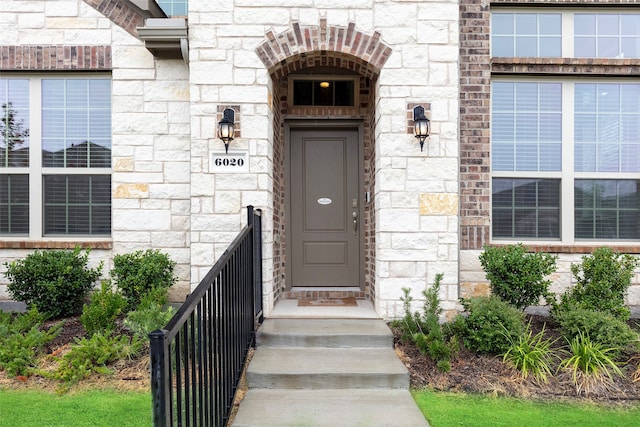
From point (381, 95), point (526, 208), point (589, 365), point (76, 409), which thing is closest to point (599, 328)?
point (589, 365)

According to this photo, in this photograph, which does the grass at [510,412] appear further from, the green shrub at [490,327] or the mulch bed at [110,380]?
the mulch bed at [110,380]

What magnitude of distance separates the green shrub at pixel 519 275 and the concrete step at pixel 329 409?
1.64 meters

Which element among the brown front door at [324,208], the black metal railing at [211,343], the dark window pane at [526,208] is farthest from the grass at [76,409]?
the dark window pane at [526,208]

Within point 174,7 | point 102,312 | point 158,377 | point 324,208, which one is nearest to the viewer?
point 158,377

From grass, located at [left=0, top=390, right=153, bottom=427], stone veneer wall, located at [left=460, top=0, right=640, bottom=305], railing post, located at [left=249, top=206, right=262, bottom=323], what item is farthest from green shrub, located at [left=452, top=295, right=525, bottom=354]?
grass, located at [left=0, top=390, right=153, bottom=427]

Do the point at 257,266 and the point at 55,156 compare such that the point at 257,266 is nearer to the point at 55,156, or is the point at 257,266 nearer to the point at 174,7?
the point at 55,156

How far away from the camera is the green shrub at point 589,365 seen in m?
→ 3.41

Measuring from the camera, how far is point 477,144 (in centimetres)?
489

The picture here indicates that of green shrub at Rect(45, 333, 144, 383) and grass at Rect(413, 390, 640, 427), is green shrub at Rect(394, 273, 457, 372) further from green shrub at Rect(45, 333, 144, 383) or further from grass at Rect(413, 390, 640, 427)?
green shrub at Rect(45, 333, 144, 383)

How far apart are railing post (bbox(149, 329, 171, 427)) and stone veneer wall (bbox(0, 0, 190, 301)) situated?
3359 mm

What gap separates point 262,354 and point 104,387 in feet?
4.03

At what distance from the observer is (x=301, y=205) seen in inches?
216

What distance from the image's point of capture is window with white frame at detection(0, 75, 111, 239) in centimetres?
506

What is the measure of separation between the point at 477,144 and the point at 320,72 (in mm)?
2067
